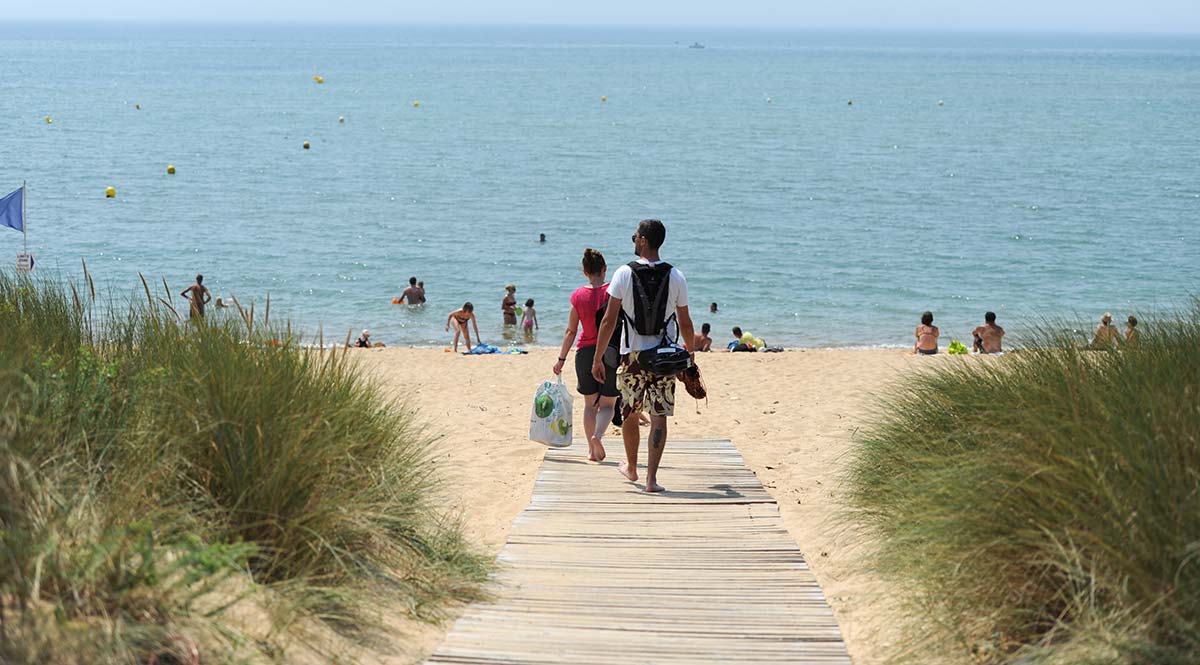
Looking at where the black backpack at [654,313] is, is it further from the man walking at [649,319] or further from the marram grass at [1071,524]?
the marram grass at [1071,524]

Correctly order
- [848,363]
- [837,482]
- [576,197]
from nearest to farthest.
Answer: [837,482], [848,363], [576,197]

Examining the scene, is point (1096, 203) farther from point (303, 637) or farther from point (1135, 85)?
point (1135, 85)

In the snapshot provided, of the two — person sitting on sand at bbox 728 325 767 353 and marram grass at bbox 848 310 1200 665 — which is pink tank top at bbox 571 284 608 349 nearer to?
marram grass at bbox 848 310 1200 665

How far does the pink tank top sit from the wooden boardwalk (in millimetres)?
1105

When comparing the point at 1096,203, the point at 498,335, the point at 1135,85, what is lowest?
the point at 498,335

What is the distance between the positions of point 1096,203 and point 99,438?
41.3 meters

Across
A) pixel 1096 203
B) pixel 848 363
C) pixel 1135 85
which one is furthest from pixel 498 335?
pixel 1135 85

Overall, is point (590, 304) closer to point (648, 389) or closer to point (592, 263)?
point (592, 263)

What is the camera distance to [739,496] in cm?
739

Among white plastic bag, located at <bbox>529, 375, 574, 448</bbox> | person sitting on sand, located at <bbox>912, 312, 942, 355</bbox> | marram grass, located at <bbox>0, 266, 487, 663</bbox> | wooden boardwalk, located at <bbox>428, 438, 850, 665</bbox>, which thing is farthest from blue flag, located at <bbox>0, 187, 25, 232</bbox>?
person sitting on sand, located at <bbox>912, 312, 942, 355</bbox>

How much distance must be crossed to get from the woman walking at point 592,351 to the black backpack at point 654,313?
→ 1067 mm

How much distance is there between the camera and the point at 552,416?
30.5 feet

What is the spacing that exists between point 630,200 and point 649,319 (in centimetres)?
3382

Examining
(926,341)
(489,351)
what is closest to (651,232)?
(926,341)
